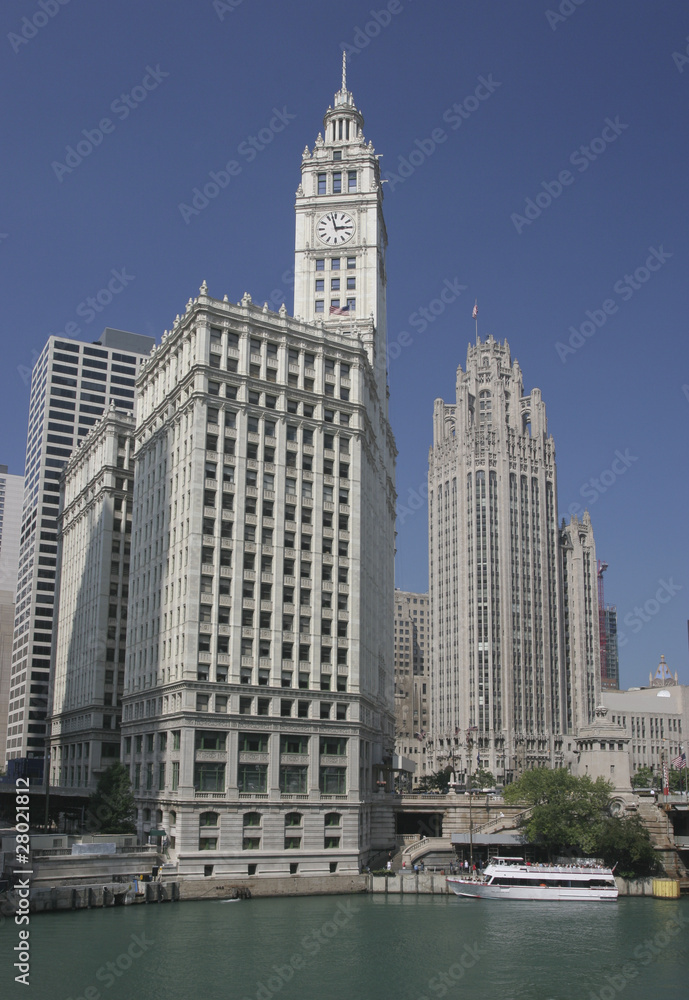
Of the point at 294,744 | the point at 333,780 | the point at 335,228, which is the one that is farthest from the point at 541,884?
the point at 335,228

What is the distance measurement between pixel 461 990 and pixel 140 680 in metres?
65.0

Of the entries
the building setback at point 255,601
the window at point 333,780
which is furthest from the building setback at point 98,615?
the window at point 333,780

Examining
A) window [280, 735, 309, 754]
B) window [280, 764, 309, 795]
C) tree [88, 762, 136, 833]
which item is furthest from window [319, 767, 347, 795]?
tree [88, 762, 136, 833]

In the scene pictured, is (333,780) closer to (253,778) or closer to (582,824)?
(253,778)

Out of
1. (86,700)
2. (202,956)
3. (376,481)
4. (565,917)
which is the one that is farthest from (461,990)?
(86,700)

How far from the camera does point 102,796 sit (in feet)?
361

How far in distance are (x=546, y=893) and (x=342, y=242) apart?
9220cm

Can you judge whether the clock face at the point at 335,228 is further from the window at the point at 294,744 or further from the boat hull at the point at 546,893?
the boat hull at the point at 546,893

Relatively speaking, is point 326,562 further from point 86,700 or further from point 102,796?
point 86,700

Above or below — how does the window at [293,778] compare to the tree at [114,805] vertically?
→ above

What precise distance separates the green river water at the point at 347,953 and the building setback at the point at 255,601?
12298mm

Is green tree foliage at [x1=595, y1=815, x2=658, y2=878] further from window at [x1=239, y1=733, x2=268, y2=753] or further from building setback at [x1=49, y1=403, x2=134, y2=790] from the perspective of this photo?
building setback at [x1=49, y1=403, x2=134, y2=790]

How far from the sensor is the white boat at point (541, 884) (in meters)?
98.9

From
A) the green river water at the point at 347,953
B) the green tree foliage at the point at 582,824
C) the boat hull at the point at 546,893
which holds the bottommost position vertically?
the boat hull at the point at 546,893
